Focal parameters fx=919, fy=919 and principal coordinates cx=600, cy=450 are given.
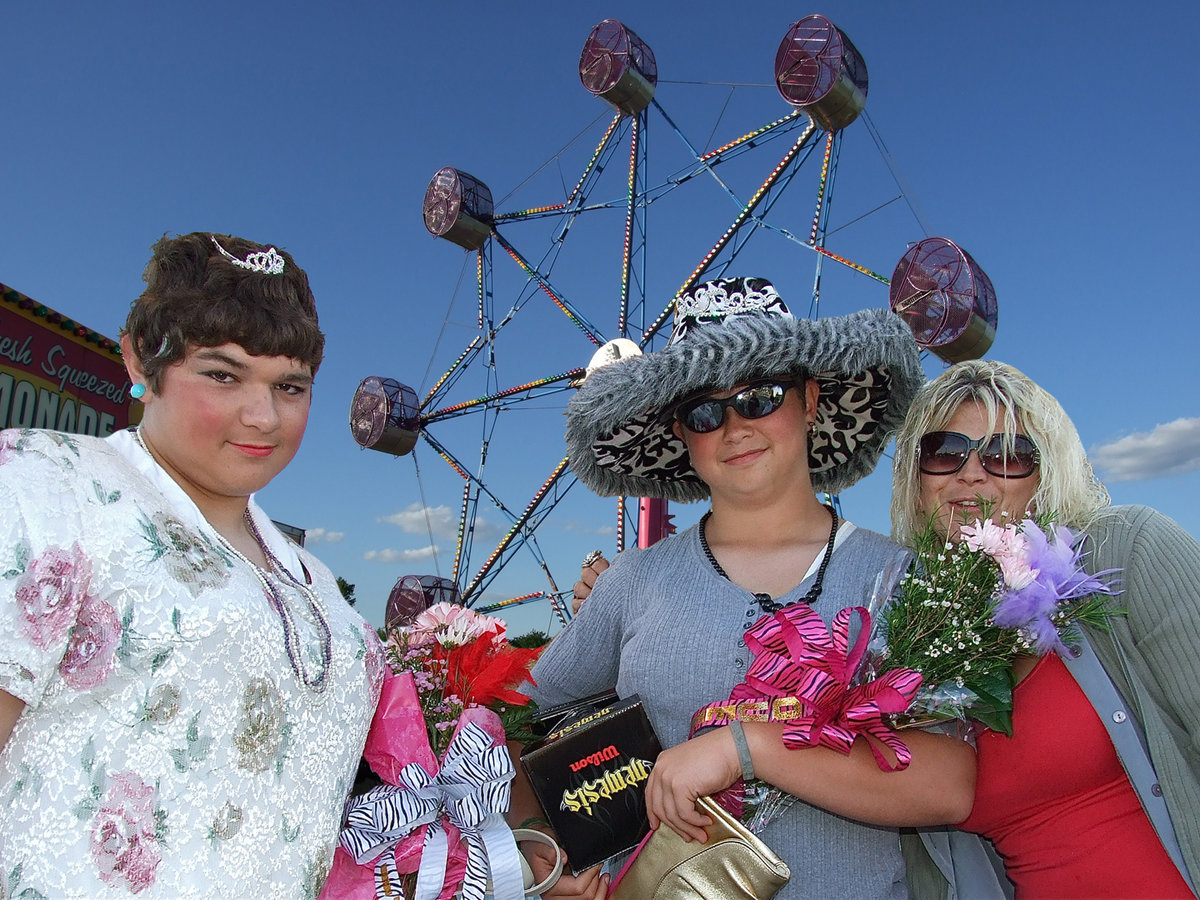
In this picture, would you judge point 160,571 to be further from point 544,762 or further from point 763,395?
point 763,395

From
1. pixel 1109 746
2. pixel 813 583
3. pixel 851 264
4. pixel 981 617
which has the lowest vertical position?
pixel 1109 746

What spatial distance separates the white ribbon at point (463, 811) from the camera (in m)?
1.85

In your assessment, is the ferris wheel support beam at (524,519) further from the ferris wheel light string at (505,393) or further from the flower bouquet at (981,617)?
the flower bouquet at (981,617)

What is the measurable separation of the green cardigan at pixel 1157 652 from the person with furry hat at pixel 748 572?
356 mm

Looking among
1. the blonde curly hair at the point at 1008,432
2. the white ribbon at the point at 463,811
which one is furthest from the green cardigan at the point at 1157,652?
the white ribbon at the point at 463,811

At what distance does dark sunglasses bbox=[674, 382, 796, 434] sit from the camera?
2.22 metres

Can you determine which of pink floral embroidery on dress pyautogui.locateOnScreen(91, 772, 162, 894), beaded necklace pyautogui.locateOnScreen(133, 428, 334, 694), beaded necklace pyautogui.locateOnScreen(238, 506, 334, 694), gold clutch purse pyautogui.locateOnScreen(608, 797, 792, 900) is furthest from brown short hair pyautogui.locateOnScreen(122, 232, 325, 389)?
gold clutch purse pyautogui.locateOnScreen(608, 797, 792, 900)

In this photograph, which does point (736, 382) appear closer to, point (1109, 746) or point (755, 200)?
point (1109, 746)

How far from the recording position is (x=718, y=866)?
A: 1.86 meters

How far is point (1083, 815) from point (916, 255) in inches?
372

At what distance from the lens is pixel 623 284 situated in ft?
44.4

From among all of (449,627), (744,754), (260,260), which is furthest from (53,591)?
(744,754)

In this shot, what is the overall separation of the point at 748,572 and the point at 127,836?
4.71 ft

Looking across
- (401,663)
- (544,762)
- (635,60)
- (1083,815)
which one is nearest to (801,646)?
(544,762)
